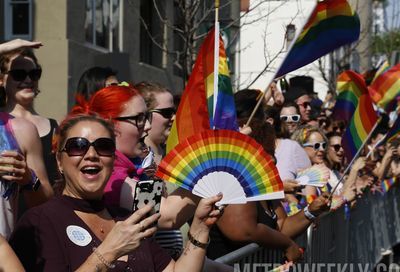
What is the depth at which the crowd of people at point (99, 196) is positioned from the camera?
3.99 metres

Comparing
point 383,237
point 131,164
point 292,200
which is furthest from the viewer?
point 383,237

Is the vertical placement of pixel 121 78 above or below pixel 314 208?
above

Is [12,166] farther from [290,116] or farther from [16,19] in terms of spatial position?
[16,19]

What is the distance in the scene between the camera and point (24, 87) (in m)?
5.35

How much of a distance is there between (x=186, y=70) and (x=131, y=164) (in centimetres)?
592

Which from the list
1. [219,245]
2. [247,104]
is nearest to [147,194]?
[219,245]

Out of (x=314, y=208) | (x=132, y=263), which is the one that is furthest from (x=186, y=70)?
(x=132, y=263)

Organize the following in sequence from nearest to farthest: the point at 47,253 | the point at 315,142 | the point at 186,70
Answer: the point at 47,253 → the point at 315,142 → the point at 186,70

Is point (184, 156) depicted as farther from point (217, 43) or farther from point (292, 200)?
point (292, 200)

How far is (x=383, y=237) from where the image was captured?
11969mm

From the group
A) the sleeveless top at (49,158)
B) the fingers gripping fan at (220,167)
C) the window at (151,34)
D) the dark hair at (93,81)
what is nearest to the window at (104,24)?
the window at (151,34)

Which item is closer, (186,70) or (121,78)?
(186,70)

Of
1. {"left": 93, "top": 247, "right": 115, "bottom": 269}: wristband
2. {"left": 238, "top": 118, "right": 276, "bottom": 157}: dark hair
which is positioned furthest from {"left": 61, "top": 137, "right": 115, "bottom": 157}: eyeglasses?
{"left": 238, "top": 118, "right": 276, "bottom": 157}: dark hair

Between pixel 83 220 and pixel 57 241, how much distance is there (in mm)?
231
